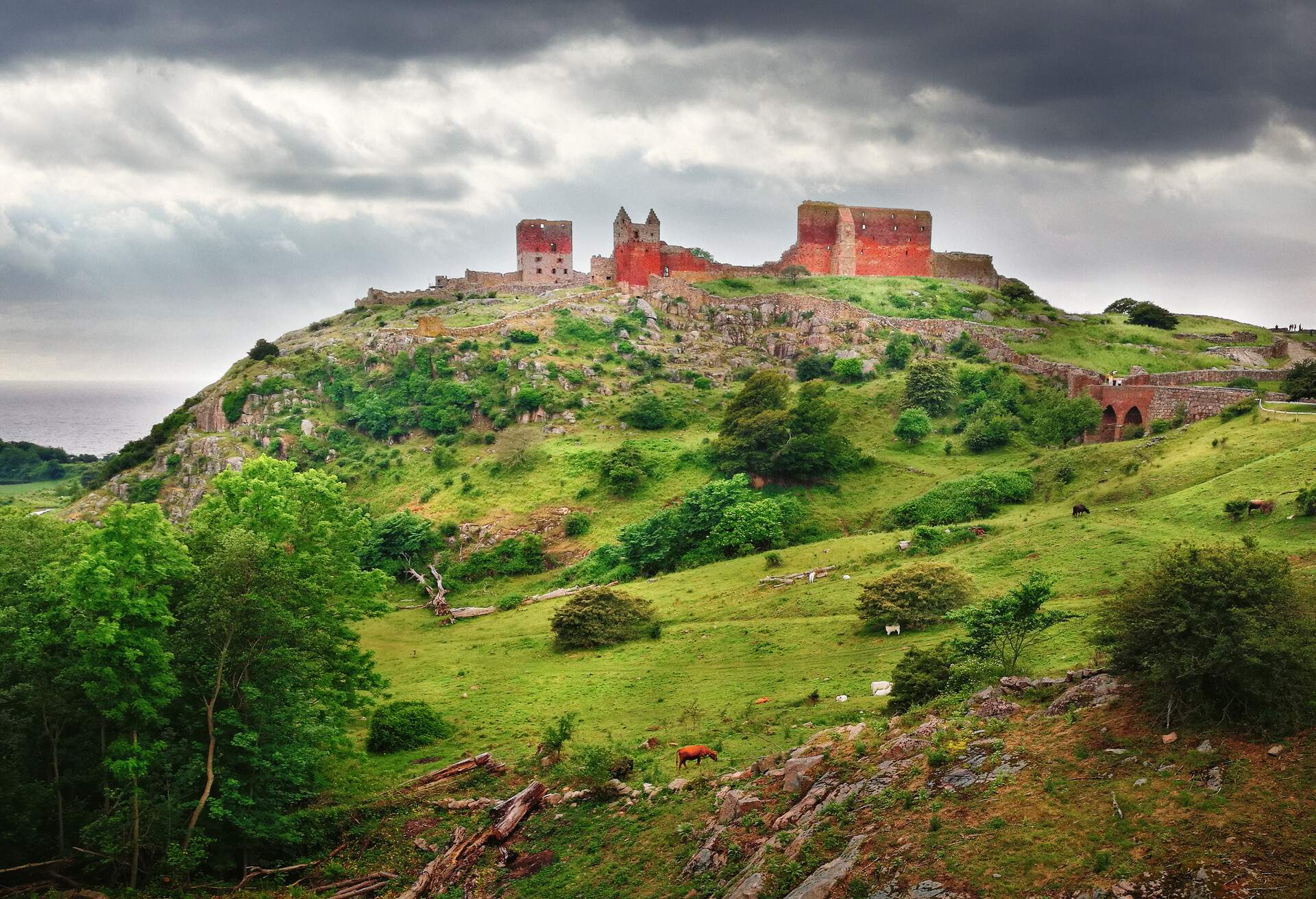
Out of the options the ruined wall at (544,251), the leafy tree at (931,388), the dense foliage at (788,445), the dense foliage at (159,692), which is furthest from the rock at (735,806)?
the ruined wall at (544,251)

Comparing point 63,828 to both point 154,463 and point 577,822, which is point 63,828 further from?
point 154,463

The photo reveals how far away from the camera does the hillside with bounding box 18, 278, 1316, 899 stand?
49.6 feet

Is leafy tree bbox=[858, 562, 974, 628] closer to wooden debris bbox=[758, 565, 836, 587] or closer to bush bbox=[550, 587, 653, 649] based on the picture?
wooden debris bbox=[758, 565, 836, 587]

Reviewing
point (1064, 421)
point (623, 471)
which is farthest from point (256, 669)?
point (1064, 421)

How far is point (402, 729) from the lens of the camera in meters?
30.9

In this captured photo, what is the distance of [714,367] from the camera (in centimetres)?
8088

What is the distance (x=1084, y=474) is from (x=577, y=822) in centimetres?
3557

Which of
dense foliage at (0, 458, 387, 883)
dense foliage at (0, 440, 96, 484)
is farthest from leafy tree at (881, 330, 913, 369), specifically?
dense foliage at (0, 440, 96, 484)

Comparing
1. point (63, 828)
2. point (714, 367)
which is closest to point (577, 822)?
point (63, 828)

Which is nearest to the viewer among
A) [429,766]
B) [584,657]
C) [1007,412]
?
[429,766]

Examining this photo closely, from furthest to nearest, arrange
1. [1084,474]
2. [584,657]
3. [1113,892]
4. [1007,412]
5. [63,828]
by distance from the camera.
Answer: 1. [1007,412]
2. [1084,474]
3. [584,657]
4. [63,828]
5. [1113,892]

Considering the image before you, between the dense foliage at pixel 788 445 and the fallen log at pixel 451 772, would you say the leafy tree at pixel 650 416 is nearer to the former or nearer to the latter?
the dense foliage at pixel 788 445

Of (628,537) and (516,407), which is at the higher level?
(516,407)

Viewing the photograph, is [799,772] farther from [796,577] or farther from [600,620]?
[796,577]
